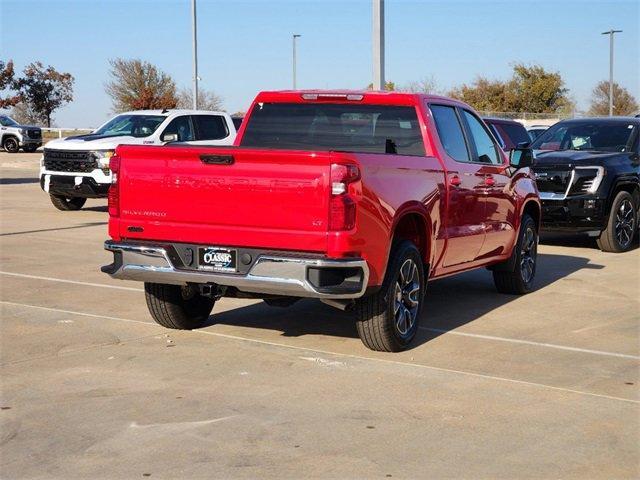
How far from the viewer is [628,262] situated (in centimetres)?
1343

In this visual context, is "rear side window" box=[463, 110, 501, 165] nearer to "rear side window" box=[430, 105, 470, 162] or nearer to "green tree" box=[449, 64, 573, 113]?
"rear side window" box=[430, 105, 470, 162]

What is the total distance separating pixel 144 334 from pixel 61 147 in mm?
11217

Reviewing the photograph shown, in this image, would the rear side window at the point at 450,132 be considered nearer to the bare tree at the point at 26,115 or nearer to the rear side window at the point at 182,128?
the rear side window at the point at 182,128

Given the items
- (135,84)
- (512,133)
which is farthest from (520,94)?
(512,133)

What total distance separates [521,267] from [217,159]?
4.56m

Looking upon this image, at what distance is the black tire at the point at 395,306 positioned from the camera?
736cm

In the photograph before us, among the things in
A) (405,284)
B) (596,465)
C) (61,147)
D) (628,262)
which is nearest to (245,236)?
(405,284)

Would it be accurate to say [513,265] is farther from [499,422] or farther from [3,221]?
[3,221]

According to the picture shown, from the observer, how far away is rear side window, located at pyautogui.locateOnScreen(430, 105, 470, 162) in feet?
28.6

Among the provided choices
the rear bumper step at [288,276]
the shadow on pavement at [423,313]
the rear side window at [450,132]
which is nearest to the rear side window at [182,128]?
the shadow on pavement at [423,313]

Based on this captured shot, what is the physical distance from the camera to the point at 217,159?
7.05 m

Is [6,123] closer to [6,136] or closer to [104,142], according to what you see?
[6,136]

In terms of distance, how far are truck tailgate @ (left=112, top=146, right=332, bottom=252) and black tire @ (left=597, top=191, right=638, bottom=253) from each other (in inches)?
331

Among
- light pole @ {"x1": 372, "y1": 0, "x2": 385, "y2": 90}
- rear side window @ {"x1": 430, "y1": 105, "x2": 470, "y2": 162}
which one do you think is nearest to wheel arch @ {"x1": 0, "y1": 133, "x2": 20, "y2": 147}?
light pole @ {"x1": 372, "y1": 0, "x2": 385, "y2": 90}
